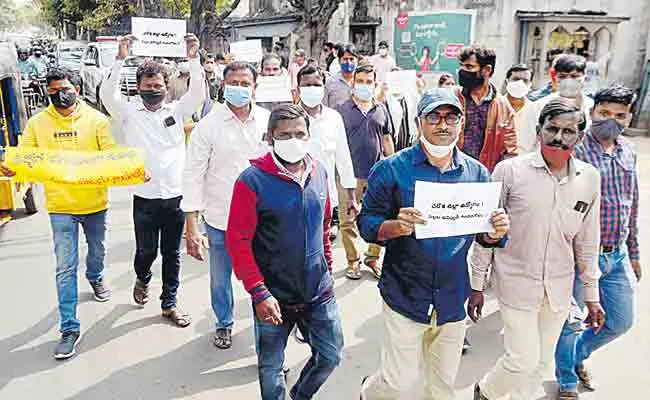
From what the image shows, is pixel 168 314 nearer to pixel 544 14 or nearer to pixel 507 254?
pixel 507 254

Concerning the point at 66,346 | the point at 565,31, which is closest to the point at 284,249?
the point at 66,346

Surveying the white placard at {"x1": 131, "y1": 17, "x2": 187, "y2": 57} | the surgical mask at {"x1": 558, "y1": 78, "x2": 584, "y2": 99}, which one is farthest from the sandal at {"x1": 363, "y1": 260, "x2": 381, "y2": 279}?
the white placard at {"x1": 131, "y1": 17, "x2": 187, "y2": 57}

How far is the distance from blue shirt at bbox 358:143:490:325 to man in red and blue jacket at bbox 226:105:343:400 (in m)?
0.31

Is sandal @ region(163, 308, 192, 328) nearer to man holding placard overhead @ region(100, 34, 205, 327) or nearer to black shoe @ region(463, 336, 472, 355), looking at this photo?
man holding placard overhead @ region(100, 34, 205, 327)

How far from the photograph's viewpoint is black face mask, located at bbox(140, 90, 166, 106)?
405 cm

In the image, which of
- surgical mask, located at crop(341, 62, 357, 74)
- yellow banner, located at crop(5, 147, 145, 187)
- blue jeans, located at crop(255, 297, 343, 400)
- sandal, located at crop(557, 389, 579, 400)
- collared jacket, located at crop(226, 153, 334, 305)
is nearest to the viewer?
collared jacket, located at crop(226, 153, 334, 305)

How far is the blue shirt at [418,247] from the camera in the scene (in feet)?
8.42

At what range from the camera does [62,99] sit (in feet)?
12.8

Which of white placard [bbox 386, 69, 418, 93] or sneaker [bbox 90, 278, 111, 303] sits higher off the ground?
white placard [bbox 386, 69, 418, 93]

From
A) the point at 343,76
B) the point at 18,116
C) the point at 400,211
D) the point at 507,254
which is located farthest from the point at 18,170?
the point at 18,116

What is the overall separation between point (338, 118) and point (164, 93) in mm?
1389

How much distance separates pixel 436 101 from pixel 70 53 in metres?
22.3

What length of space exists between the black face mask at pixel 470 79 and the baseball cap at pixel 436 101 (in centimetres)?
181

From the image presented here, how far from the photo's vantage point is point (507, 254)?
9.32 feet
